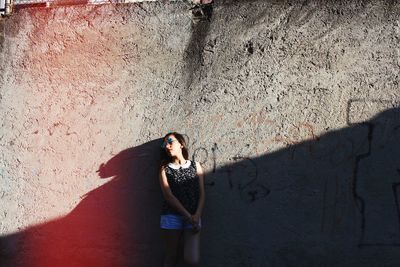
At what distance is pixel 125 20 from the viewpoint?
17.1 feet

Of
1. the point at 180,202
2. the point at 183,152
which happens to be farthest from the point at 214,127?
the point at 180,202

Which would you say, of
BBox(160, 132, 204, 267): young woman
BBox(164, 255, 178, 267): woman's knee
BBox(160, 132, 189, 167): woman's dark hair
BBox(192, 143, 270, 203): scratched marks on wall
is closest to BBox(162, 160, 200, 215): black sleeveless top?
BBox(160, 132, 204, 267): young woman

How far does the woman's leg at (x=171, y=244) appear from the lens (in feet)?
15.2

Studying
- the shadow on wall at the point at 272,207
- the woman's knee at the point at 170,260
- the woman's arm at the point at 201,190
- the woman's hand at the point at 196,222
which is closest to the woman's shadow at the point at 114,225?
the shadow on wall at the point at 272,207

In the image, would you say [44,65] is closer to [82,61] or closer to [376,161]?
[82,61]

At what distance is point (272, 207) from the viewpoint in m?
4.78

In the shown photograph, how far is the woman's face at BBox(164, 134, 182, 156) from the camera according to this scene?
4.66 m

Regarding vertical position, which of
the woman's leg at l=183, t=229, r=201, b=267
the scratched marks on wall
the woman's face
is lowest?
the woman's leg at l=183, t=229, r=201, b=267

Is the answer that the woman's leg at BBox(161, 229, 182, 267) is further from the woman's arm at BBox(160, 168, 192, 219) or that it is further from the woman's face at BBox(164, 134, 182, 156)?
the woman's face at BBox(164, 134, 182, 156)

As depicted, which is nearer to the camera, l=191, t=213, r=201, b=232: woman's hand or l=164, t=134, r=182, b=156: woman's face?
l=191, t=213, r=201, b=232: woman's hand

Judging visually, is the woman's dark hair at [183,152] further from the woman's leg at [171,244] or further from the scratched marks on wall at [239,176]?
the woman's leg at [171,244]

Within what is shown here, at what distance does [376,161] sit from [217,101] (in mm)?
1482

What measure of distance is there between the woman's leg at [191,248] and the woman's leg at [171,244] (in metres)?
0.09

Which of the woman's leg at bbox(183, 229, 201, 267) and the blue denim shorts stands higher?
the blue denim shorts
